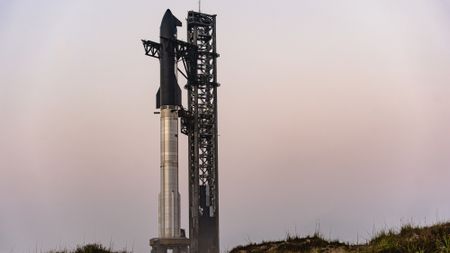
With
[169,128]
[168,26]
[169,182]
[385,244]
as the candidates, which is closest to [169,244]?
[169,182]

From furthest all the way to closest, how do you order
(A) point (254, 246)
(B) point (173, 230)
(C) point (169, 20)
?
(C) point (169, 20) → (B) point (173, 230) → (A) point (254, 246)

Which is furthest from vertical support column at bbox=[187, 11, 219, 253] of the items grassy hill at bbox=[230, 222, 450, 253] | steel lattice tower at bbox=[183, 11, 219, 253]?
grassy hill at bbox=[230, 222, 450, 253]

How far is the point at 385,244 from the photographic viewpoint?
2270cm

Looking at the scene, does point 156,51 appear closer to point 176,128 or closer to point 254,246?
point 176,128

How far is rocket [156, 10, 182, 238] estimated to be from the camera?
210ft

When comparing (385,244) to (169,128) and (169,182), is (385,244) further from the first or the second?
(169,128)

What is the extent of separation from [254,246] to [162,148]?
3561 cm

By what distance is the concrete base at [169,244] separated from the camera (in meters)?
63.1

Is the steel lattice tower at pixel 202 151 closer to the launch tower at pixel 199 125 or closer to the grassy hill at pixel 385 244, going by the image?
the launch tower at pixel 199 125

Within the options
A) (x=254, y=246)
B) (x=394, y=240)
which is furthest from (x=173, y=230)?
(x=394, y=240)

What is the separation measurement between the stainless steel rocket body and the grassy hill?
33.5 m

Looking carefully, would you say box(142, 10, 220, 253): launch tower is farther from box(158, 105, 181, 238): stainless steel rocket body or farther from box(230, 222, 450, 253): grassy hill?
box(230, 222, 450, 253): grassy hill

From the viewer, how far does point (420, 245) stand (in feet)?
73.0

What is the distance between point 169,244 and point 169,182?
6280mm
